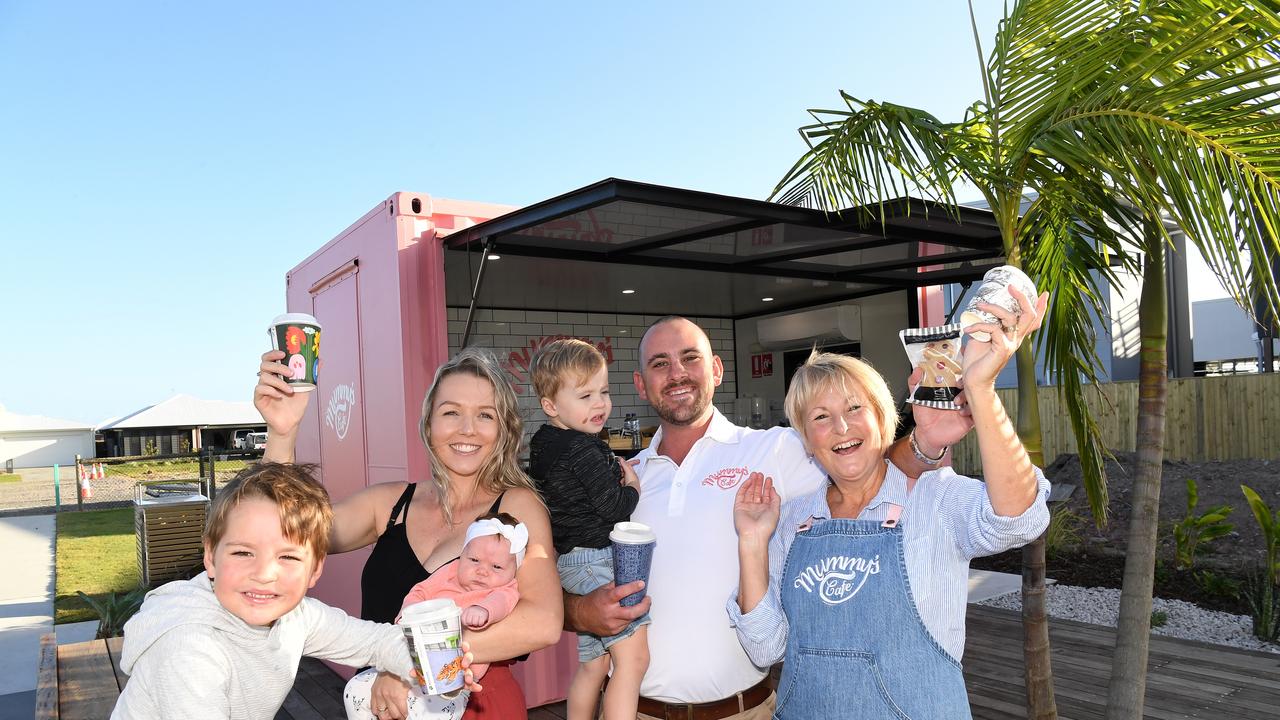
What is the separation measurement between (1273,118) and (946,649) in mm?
1874

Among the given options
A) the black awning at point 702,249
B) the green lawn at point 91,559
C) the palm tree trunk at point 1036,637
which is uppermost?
the black awning at point 702,249

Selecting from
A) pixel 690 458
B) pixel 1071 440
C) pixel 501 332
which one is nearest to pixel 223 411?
pixel 501 332

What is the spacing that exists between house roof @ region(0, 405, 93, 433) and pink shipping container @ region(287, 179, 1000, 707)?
48.2 meters

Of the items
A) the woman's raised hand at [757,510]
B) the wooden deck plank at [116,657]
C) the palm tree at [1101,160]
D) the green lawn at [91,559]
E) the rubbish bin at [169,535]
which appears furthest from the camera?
the green lawn at [91,559]

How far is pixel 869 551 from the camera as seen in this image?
1694 millimetres

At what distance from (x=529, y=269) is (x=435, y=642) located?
16.7 ft

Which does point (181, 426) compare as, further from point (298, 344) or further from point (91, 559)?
point (298, 344)

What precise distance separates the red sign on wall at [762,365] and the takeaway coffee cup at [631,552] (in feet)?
26.9

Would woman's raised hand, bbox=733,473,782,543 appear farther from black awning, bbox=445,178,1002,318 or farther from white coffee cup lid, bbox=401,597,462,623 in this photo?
black awning, bbox=445,178,1002,318

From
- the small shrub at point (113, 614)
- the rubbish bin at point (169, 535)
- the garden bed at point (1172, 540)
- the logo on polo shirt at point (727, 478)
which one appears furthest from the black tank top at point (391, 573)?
the rubbish bin at point (169, 535)

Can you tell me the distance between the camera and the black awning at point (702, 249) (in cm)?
415

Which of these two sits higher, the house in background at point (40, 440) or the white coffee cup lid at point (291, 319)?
the white coffee cup lid at point (291, 319)

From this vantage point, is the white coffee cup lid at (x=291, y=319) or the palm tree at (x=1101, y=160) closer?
the white coffee cup lid at (x=291, y=319)

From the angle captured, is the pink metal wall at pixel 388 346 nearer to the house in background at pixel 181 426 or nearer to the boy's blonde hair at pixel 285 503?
the boy's blonde hair at pixel 285 503
